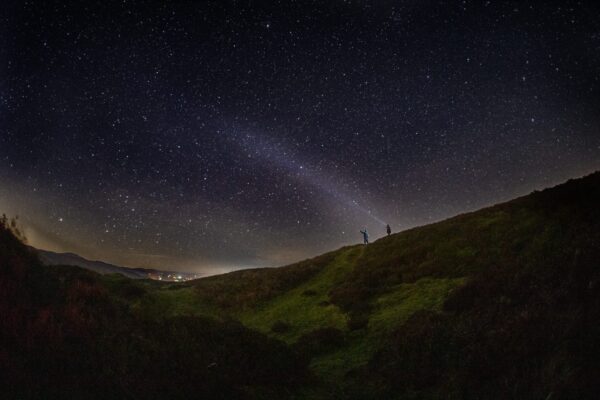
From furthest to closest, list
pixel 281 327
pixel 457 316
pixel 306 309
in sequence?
1. pixel 306 309
2. pixel 281 327
3. pixel 457 316

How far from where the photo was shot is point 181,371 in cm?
716

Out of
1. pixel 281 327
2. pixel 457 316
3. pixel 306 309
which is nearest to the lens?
pixel 457 316

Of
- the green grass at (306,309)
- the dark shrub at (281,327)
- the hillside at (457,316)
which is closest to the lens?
the hillside at (457,316)

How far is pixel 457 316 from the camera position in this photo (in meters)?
10.2

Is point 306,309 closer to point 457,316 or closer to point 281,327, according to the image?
point 281,327

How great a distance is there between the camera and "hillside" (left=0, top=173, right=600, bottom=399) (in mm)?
6691

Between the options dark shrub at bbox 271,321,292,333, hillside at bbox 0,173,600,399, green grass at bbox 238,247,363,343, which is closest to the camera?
hillside at bbox 0,173,600,399

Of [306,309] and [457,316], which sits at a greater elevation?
[457,316]

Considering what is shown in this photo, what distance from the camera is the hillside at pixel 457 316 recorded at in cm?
669

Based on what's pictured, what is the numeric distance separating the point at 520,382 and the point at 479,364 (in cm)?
113

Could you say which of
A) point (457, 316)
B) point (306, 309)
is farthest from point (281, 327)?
point (457, 316)

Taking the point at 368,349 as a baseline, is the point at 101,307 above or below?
above

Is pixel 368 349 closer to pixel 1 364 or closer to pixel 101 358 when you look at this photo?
pixel 101 358

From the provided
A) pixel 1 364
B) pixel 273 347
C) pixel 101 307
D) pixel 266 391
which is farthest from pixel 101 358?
pixel 273 347
